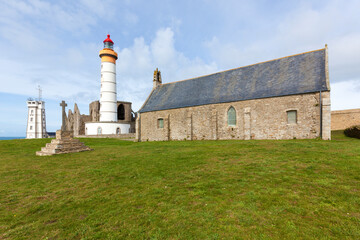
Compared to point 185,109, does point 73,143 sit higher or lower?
lower

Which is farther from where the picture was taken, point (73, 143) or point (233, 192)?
point (73, 143)

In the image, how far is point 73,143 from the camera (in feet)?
43.7

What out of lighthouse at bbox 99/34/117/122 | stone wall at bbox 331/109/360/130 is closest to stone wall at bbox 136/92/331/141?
stone wall at bbox 331/109/360/130

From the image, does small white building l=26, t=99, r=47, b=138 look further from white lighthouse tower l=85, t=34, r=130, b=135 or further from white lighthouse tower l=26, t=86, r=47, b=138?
white lighthouse tower l=85, t=34, r=130, b=135

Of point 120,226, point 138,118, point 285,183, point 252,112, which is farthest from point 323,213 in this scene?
point 138,118

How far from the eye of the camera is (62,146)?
40.6 ft

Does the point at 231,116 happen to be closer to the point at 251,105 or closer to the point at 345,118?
the point at 251,105

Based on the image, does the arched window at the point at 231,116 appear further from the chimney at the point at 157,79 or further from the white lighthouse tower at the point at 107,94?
the white lighthouse tower at the point at 107,94

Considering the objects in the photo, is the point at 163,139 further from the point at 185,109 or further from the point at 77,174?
the point at 77,174

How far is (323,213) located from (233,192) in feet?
6.02

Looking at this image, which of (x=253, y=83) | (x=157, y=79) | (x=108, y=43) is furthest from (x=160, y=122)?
(x=108, y=43)

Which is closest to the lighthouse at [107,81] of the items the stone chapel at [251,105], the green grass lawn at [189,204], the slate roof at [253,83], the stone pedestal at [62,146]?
the stone chapel at [251,105]

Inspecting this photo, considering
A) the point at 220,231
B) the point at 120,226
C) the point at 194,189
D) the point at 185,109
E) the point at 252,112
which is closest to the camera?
the point at 220,231

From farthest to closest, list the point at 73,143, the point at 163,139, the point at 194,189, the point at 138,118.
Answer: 1. the point at 138,118
2. the point at 163,139
3. the point at 73,143
4. the point at 194,189
